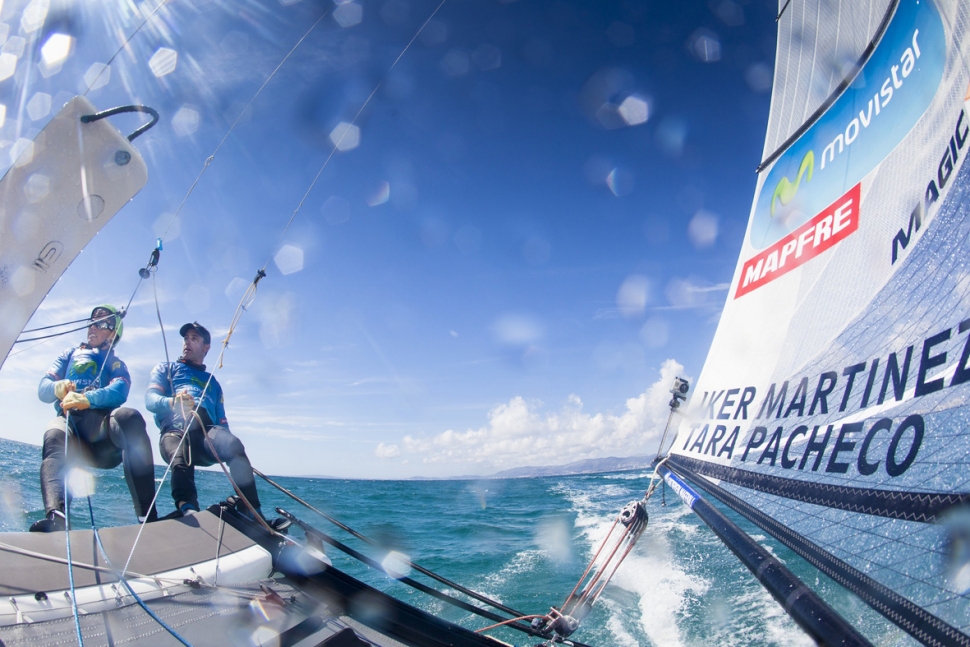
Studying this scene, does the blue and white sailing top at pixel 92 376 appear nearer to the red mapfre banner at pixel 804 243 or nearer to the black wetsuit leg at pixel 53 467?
the black wetsuit leg at pixel 53 467

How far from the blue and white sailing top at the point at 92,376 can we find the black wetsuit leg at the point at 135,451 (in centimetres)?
11

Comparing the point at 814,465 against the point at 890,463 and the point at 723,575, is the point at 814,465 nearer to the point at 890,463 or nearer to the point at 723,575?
the point at 890,463

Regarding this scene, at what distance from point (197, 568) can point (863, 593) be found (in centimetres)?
251

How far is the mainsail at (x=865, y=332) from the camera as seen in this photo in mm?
1336

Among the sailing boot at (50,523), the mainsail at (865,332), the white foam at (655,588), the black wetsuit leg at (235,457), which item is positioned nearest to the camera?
the mainsail at (865,332)

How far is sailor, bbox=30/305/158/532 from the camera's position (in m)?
2.44

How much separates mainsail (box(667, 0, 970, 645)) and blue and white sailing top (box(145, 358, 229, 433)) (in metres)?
3.24

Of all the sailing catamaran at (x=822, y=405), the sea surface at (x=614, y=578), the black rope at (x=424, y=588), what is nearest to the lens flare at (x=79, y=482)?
the sailing catamaran at (x=822, y=405)

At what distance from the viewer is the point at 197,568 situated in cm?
190

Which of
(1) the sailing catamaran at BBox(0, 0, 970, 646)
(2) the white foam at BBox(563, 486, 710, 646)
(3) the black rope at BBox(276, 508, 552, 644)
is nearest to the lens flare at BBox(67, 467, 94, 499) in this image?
(1) the sailing catamaran at BBox(0, 0, 970, 646)

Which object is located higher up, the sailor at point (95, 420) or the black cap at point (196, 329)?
the black cap at point (196, 329)

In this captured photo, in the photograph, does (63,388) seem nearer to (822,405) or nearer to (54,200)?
(54,200)

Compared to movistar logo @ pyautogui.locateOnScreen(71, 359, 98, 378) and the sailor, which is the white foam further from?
movistar logo @ pyautogui.locateOnScreen(71, 359, 98, 378)

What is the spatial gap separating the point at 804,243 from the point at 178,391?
420 cm
